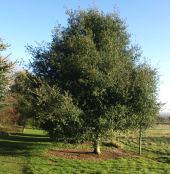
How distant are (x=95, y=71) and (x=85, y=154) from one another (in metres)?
6.83

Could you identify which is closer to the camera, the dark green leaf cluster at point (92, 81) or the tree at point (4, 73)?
the tree at point (4, 73)

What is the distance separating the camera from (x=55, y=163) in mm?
26172

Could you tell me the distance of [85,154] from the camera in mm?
31250

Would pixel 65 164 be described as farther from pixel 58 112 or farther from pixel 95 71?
pixel 95 71

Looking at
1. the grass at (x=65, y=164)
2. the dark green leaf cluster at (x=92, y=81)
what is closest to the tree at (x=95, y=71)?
the dark green leaf cluster at (x=92, y=81)

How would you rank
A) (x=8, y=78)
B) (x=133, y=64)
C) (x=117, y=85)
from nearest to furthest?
(x=8, y=78)
(x=117, y=85)
(x=133, y=64)

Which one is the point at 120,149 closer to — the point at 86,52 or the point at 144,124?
the point at 144,124

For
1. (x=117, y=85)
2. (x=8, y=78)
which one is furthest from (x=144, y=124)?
(x=8, y=78)

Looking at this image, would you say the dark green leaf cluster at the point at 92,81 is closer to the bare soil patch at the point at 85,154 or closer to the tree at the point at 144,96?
the tree at the point at 144,96

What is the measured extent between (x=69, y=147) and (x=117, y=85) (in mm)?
8218

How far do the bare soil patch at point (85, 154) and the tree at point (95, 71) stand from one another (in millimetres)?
910

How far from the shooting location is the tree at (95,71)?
2920cm

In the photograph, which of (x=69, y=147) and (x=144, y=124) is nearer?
(x=144, y=124)

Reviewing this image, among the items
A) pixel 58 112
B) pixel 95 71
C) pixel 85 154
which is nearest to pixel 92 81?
pixel 95 71
